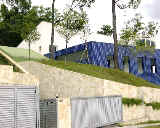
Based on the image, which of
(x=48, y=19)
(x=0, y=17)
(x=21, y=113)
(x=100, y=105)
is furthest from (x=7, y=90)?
(x=48, y=19)

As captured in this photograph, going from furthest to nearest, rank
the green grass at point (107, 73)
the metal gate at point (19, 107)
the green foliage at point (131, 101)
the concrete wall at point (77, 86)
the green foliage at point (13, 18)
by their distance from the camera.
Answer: the green foliage at point (13, 18) → the green grass at point (107, 73) → the green foliage at point (131, 101) → the concrete wall at point (77, 86) → the metal gate at point (19, 107)

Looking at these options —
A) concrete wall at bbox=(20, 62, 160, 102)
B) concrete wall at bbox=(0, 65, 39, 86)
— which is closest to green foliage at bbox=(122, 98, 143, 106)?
concrete wall at bbox=(20, 62, 160, 102)

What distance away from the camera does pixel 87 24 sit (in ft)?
132

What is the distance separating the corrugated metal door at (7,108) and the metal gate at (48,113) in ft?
9.01

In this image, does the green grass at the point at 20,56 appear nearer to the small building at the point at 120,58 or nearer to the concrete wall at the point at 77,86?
the concrete wall at the point at 77,86

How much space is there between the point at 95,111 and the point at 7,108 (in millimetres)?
7237

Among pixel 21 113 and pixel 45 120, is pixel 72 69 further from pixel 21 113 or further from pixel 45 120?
pixel 21 113

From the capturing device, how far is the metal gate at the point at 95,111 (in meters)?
18.5

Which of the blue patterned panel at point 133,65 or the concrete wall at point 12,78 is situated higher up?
the blue patterned panel at point 133,65

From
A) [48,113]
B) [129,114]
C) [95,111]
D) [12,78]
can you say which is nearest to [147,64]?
[129,114]

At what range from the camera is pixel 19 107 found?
15758mm

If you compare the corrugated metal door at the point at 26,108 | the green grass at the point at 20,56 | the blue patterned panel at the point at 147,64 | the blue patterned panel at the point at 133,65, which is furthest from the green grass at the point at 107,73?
the blue patterned panel at the point at 147,64

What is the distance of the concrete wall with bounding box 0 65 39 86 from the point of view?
52.1 ft

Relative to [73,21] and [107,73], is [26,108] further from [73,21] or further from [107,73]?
[73,21]
